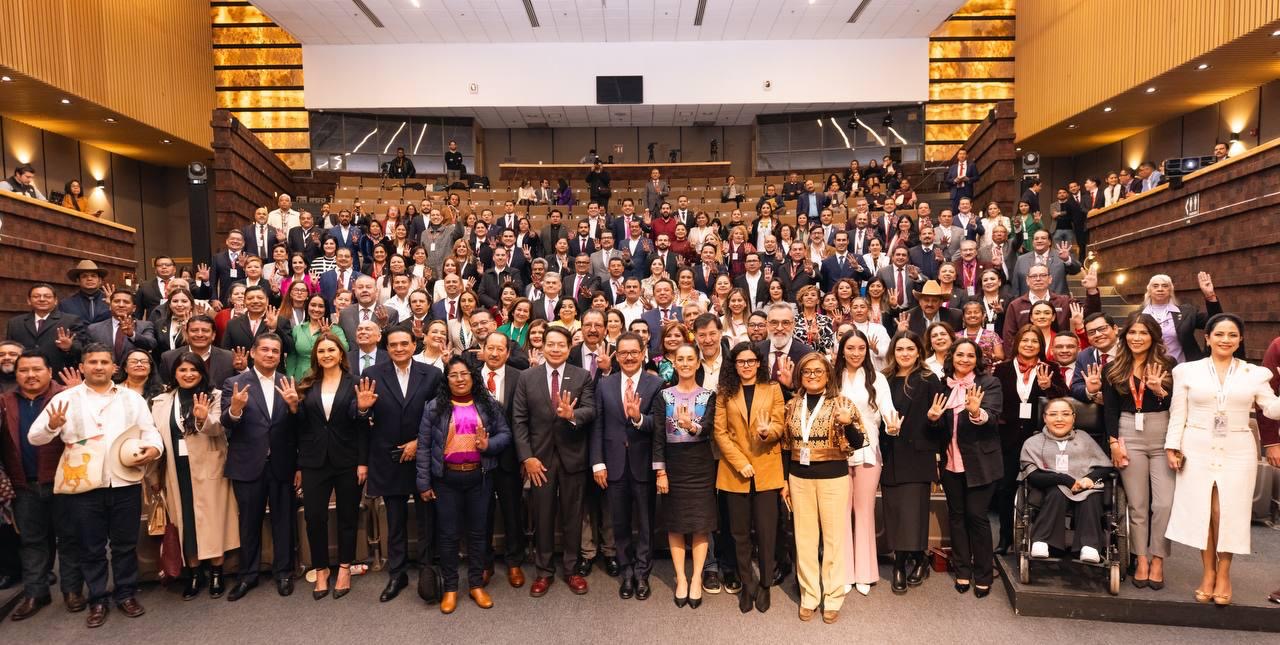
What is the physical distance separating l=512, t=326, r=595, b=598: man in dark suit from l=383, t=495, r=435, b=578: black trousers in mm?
541

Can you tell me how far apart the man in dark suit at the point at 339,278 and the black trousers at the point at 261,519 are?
2.67 meters

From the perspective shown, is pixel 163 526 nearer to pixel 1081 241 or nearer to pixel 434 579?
pixel 434 579

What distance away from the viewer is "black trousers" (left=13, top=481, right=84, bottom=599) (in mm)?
3561

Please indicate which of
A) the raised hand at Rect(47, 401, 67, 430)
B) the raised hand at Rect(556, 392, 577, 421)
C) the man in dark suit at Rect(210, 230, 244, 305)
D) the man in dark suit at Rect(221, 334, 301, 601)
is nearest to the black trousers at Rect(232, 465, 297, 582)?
the man in dark suit at Rect(221, 334, 301, 601)

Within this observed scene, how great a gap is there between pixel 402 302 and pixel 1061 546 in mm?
4760

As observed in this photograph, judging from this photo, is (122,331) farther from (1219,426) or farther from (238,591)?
(1219,426)

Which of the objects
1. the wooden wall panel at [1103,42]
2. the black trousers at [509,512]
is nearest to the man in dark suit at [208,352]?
the black trousers at [509,512]

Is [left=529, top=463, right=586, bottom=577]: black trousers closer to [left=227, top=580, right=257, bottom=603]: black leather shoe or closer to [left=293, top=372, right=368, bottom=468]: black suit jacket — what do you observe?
[left=293, top=372, right=368, bottom=468]: black suit jacket

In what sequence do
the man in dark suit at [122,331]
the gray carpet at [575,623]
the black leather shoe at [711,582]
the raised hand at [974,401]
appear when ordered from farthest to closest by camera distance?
1. the man in dark suit at [122,331]
2. the black leather shoe at [711,582]
3. the raised hand at [974,401]
4. the gray carpet at [575,623]

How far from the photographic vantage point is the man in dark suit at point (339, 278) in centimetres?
620

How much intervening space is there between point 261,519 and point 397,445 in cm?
83

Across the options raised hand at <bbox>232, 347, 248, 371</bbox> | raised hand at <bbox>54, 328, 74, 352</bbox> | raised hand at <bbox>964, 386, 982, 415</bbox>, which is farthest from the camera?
raised hand at <bbox>54, 328, 74, 352</bbox>

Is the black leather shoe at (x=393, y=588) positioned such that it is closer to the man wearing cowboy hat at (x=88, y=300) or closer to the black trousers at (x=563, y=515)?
the black trousers at (x=563, y=515)

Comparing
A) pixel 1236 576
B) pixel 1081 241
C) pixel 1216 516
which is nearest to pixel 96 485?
pixel 1216 516
